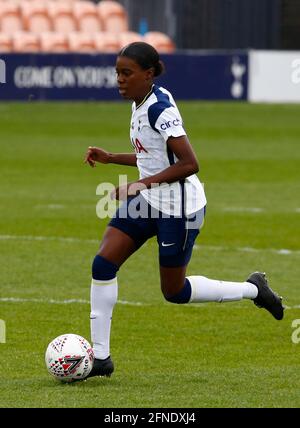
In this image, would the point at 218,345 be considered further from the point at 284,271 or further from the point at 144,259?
the point at 144,259

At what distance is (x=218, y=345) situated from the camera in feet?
28.5

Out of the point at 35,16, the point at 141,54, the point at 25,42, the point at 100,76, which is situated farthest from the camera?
the point at 35,16

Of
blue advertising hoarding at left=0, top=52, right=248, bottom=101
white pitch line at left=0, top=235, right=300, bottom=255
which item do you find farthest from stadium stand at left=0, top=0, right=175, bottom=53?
white pitch line at left=0, top=235, right=300, bottom=255

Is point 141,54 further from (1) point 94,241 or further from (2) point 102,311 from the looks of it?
(1) point 94,241

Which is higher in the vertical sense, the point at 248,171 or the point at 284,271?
the point at 284,271

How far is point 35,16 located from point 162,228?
26.7m

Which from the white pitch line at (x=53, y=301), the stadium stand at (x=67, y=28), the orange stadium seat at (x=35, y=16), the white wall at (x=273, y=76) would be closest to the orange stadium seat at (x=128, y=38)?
the stadium stand at (x=67, y=28)

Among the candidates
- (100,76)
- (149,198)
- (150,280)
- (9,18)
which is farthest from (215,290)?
(9,18)

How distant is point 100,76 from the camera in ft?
99.1

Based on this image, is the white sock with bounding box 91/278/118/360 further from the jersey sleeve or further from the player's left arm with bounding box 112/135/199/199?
the jersey sleeve

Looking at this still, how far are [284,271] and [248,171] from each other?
831 centimetres

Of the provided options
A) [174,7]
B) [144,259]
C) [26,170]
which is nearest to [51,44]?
[174,7]

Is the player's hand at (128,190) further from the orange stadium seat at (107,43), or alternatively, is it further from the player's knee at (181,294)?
the orange stadium seat at (107,43)

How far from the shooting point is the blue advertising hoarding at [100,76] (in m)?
29.5
